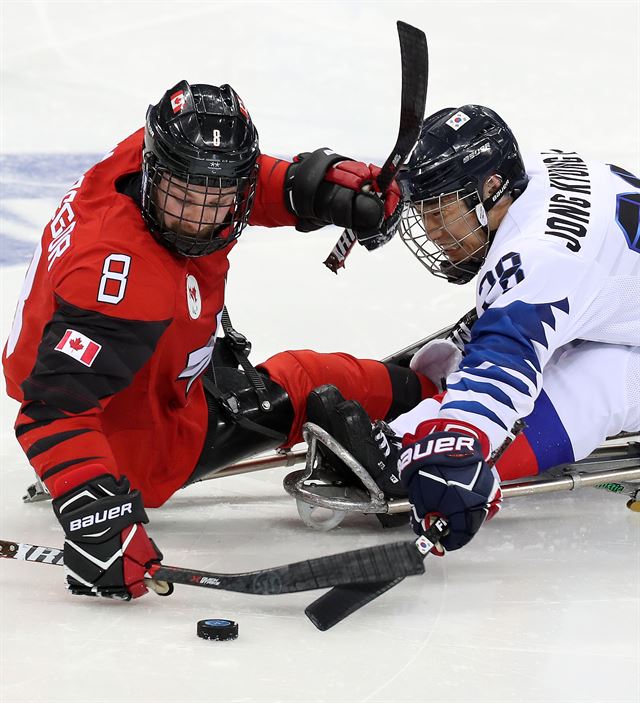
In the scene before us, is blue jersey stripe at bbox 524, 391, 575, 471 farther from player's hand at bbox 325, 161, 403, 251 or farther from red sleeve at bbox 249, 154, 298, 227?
red sleeve at bbox 249, 154, 298, 227

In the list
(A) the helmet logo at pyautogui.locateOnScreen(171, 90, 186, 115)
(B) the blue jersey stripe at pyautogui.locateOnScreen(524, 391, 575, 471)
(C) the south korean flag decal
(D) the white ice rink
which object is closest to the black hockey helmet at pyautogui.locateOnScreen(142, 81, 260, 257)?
(A) the helmet logo at pyautogui.locateOnScreen(171, 90, 186, 115)

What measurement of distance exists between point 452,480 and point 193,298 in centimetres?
77

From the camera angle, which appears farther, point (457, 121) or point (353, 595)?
point (457, 121)

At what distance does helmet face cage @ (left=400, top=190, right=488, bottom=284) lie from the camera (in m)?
2.97

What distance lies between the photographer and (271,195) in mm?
3340

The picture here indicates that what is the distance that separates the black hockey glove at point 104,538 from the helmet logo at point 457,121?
1.18 meters

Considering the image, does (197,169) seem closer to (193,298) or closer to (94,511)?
(193,298)

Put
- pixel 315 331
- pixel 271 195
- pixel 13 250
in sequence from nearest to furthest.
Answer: pixel 271 195
pixel 315 331
pixel 13 250

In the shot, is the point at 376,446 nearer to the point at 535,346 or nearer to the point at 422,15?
the point at 535,346

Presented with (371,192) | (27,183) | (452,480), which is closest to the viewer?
(452,480)

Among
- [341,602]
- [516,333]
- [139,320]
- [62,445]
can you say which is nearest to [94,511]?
[62,445]

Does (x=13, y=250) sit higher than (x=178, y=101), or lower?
lower

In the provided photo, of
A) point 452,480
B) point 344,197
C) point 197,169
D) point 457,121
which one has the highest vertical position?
point 457,121

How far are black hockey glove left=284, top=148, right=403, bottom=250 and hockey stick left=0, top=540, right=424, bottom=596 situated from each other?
0.93 meters
